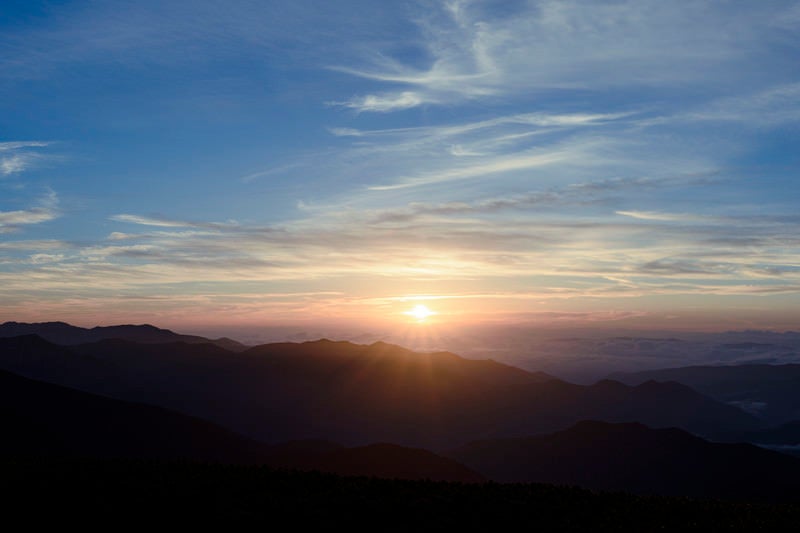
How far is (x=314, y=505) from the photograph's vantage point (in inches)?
1468

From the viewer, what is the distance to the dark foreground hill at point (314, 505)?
34.3 meters

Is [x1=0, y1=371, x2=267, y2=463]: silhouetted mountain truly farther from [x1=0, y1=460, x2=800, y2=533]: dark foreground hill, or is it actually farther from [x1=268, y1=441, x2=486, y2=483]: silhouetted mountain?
[x1=0, y1=460, x2=800, y2=533]: dark foreground hill

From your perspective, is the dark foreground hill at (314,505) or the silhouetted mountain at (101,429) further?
the silhouetted mountain at (101,429)

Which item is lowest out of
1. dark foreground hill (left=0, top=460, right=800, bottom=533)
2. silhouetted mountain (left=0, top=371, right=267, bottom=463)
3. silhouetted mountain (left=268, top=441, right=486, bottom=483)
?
silhouetted mountain (left=268, top=441, right=486, bottom=483)

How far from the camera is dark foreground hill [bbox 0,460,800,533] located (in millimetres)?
34281

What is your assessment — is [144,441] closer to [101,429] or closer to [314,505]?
[101,429]

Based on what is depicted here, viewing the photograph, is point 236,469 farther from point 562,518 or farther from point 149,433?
point 149,433

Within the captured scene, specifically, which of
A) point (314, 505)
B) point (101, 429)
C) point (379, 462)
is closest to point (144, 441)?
point (101, 429)

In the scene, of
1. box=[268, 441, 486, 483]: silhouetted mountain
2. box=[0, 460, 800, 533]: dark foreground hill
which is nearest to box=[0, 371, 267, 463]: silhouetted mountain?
box=[268, 441, 486, 483]: silhouetted mountain

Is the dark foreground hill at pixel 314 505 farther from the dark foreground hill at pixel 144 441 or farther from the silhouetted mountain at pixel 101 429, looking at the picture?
the silhouetted mountain at pixel 101 429

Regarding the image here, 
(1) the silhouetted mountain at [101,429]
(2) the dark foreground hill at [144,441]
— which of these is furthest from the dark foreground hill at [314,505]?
(1) the silhouetted mountain at [101,429]

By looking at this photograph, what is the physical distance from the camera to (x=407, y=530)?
3438 cm

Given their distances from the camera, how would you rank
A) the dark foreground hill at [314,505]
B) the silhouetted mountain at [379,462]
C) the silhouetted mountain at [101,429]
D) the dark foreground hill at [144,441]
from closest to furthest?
1. the dark foreground hill at [314,505]
2. the silhouetted mountain at [379,462]
3. the dark foreground hill at [144,441]
4. the silhouetted mountain at [101,429]

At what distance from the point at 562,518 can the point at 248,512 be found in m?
18.0
